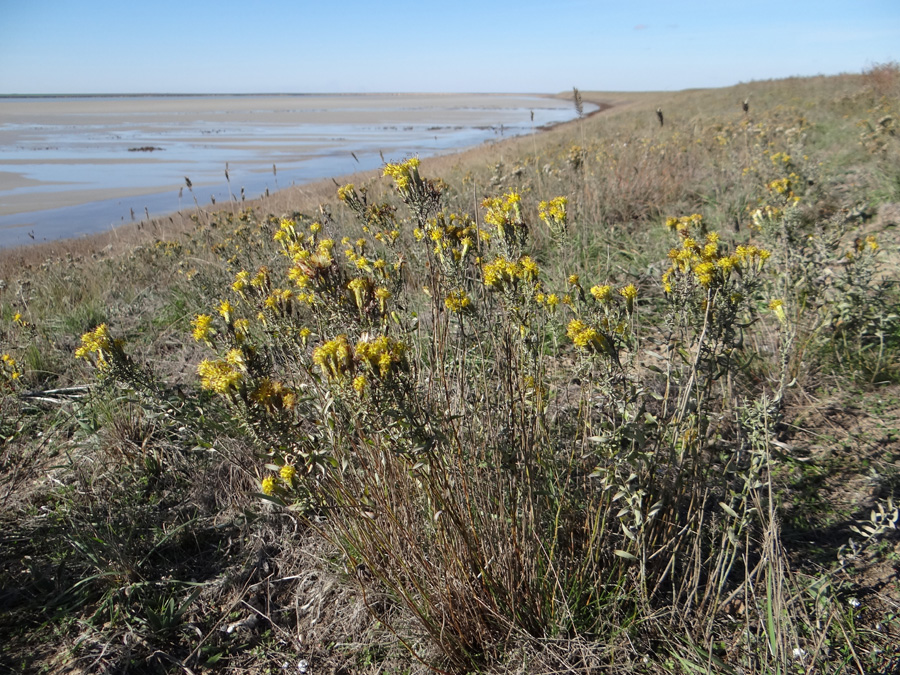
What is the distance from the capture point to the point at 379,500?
1.77 m

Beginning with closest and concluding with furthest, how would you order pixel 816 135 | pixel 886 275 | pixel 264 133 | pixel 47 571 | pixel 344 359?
pixel 344 359
pixel 47 571
pixel 886 275
pixel 816 135
pixel 264 133

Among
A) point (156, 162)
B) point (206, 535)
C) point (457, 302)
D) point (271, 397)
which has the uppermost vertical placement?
point (457, 302)

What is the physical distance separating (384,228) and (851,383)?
114 inches

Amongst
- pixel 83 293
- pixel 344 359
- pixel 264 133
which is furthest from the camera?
pixel 264 133

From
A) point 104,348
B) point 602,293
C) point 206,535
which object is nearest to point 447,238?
point 602,293

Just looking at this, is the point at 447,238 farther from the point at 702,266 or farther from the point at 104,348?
the point at 104,348

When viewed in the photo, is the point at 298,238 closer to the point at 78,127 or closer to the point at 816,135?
the point at 816,135

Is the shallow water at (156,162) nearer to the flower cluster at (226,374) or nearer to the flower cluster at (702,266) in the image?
the flower cluster at (226,374)

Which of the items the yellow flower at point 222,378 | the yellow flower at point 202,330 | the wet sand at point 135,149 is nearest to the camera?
the yellow flower at point 222,378

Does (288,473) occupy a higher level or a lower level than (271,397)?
lower

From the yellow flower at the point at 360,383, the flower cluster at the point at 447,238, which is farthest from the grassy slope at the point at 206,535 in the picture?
the yellow flower at the point at 360,383

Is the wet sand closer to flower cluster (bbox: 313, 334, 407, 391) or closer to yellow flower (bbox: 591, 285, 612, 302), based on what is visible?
flower cluster (bbox: 313, 334, 407, 391)

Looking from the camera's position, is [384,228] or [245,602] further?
[384,228]

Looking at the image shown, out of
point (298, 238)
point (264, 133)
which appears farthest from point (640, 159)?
point (264, 133)
